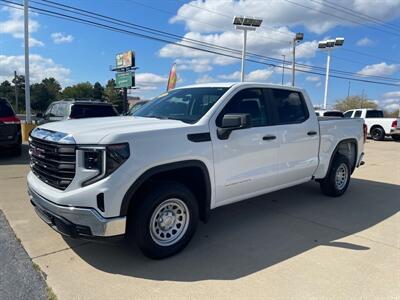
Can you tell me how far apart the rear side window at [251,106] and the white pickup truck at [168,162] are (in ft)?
0.04

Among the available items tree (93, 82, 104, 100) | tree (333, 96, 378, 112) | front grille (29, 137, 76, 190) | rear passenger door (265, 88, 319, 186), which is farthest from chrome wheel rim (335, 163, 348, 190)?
tree (93, 82, 104, 100)

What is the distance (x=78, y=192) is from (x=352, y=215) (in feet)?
13.7

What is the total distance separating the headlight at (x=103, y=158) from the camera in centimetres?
316

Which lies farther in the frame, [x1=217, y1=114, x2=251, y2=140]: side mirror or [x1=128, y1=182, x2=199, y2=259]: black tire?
[x1=217, y1=114, x2=251, y2=140]: side mirror

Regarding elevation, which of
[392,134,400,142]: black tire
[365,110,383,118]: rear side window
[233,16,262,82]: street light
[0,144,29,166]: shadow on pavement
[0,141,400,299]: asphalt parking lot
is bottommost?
[0,144,29,166]: shadow on pavement

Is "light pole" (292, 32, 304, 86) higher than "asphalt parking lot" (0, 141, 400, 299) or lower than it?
higher

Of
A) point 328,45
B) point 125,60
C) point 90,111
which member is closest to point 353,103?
point 328,45

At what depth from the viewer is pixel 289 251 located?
4000mm

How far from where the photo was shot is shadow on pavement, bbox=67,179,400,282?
3547 millimetres

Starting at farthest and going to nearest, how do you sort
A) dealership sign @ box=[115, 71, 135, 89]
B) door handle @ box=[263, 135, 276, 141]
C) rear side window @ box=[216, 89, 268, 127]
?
1. dealership sign @ box=[115, 71, 135, 89]
2. door handle @ box=[263, 135, 276, 141]
3. rear side window @ box=[216, 89, 268, 127]

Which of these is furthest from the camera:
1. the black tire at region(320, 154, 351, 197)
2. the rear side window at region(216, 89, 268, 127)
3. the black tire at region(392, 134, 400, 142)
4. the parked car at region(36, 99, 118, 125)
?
the black tire at region(392, 134, 400, 142)

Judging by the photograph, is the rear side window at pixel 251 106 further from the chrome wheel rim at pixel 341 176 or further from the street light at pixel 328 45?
the street light at pixel 328 45

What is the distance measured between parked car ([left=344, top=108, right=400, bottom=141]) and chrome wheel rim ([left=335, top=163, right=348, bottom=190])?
15485mm

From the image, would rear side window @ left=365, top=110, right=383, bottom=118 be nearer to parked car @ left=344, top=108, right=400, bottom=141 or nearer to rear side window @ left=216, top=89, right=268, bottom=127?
parked car @ left=344, top=108, right=400, bottom=141
